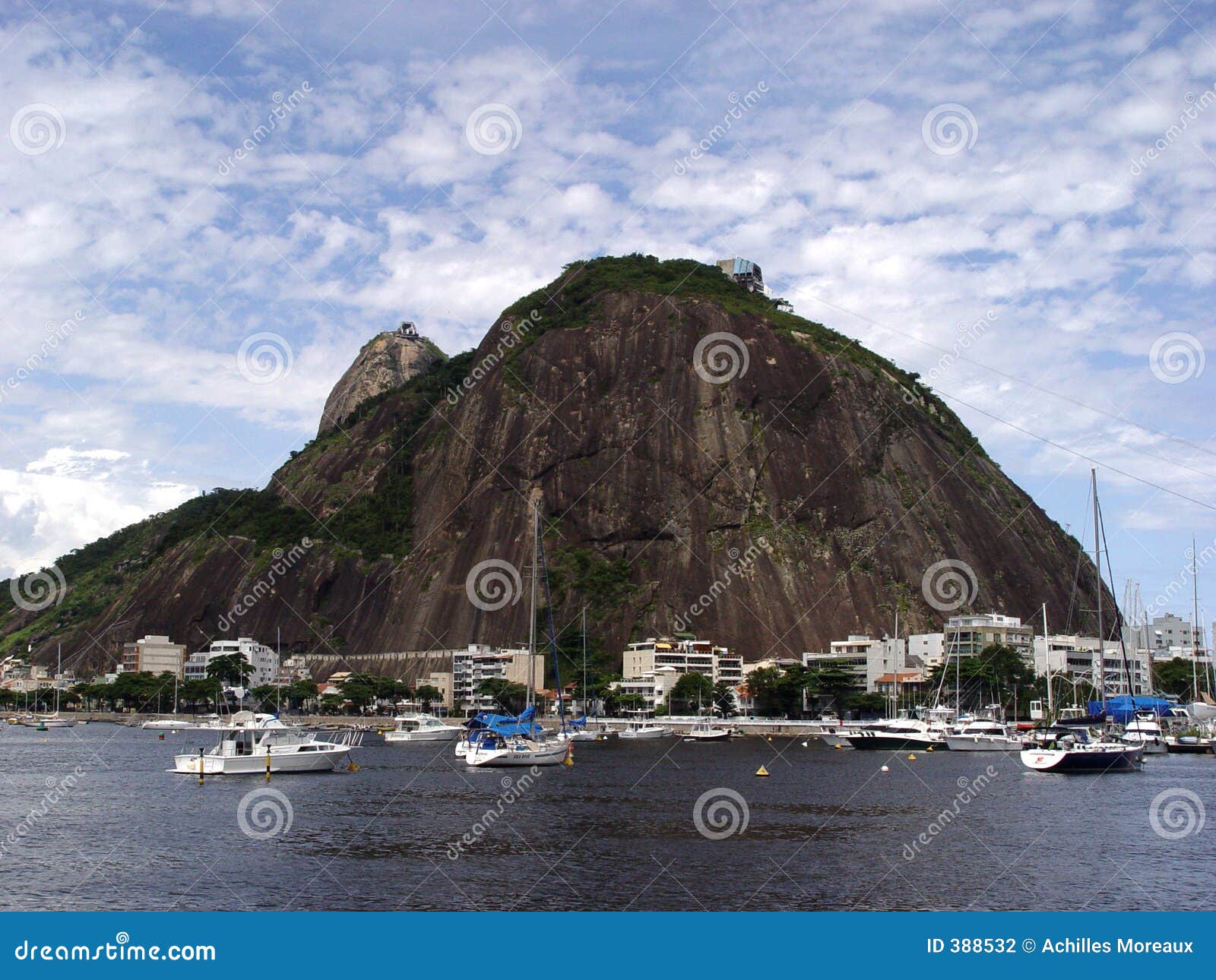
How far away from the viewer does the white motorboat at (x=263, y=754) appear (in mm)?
67750

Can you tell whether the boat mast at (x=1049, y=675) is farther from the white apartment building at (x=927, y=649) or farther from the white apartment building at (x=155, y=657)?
the white apartment building at (x=155, y=657)

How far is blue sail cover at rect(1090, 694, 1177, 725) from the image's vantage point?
105500 mm

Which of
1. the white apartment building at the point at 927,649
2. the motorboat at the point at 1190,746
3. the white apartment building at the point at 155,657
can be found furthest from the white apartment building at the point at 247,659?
the motorboat at the point at 1190,746

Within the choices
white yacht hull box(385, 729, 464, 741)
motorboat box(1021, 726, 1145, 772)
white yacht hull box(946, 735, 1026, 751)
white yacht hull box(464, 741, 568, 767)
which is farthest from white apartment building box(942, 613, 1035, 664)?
white yacht hull box(464, 741, 568, 767)

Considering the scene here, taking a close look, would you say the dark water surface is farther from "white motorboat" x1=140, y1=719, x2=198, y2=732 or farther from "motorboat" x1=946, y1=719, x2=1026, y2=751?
"white motorboat" x1=140, y1=719, x2=198, y2=732

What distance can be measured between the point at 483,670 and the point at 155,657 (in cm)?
5901

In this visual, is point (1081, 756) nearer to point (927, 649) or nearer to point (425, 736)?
point (425, 736)

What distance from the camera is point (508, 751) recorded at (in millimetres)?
77500

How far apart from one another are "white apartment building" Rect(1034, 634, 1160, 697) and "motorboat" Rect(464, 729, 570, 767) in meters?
80.7

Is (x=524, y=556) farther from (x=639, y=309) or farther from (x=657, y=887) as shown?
(x=657, y=887)

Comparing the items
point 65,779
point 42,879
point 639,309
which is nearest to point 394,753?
point 65,779

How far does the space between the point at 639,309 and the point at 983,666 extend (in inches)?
3385

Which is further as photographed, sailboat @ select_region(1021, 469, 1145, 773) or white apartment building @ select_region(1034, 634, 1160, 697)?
white apartment building @ select_region(1034, 634, 1160, 697)

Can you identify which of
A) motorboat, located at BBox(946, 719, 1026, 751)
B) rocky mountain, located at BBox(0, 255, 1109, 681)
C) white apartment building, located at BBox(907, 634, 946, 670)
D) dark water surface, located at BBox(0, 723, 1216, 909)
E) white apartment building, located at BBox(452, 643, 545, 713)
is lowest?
motorboat, located at BBox(946, 719, 1026, 751)
